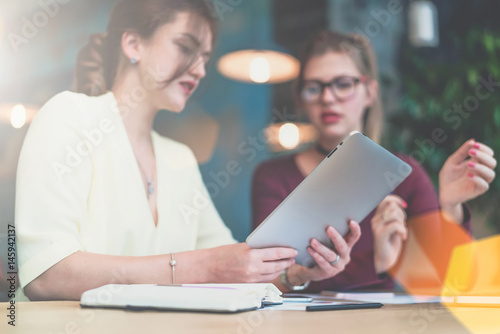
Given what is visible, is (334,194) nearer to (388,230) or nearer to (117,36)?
(388,230)

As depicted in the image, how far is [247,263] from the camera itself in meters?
1.46

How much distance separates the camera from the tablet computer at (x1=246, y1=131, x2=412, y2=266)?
1.31m

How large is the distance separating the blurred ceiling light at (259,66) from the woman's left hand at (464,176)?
823 mm

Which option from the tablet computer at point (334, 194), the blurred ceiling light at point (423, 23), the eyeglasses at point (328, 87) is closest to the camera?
the tablet computer at point (334, 194)

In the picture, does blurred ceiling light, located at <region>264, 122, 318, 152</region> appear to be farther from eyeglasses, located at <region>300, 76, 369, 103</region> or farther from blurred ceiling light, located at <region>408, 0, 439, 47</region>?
blurred ceiling light, located at <region>408, 0, 439, 47</region>

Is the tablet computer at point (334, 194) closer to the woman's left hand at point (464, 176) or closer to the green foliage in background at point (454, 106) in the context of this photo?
the woman's left hand at point (464, 176)

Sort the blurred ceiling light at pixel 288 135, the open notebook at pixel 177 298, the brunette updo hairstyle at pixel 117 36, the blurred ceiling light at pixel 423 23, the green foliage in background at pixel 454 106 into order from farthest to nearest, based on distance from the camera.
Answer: the blurred ceiling light at pixel 423 23
the green foliage in background at pixel 454 106
the blurred ceiling light at pixel 288 135
the brunette updo hairstyle at pixel 117 36
the open notebook at pixel 177 298

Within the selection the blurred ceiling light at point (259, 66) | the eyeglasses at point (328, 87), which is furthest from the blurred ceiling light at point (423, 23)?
the blurred ceiling light at point (259, 66)

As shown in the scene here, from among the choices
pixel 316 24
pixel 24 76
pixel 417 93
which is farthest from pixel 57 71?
pixel 417 93

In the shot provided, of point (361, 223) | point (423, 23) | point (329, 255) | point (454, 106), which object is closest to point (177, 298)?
point (329, 255)

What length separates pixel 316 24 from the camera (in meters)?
2.45

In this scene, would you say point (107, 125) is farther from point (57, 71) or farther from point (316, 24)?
point (316, 24)

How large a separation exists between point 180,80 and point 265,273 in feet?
2.85

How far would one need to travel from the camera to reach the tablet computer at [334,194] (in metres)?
1.31
